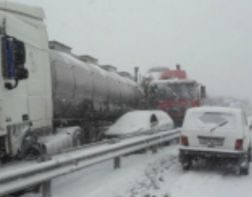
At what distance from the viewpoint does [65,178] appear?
456 inches

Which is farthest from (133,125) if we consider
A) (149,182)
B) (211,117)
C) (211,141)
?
(149,182)

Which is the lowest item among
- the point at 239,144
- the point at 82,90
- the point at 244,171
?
the point at 244,171

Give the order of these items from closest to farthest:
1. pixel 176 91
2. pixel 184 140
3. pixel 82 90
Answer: pixel 184 140, pixel 82 90, pixel 176 91

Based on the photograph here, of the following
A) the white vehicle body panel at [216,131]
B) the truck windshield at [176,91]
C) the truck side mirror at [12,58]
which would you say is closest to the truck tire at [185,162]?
the white vehicle body panel at [216,131]

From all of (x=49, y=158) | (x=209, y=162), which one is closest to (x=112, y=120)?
(x=209, y=162)

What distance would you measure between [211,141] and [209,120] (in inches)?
32.9

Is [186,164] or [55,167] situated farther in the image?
[186,164]

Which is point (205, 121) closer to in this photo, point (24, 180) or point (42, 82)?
point (42, 82)

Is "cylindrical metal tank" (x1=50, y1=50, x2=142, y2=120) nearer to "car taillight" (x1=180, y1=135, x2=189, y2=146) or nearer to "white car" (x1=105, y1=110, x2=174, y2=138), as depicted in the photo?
"white car" (x1=105, y1=110, x2=174, y2=138)

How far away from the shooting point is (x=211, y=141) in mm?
13820

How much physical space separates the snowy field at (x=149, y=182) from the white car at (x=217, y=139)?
41 cm

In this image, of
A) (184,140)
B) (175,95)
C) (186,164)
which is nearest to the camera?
(186,164)

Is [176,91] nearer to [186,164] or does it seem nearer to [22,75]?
[186,164]

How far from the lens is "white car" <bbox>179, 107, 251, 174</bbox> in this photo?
44.5 ft
